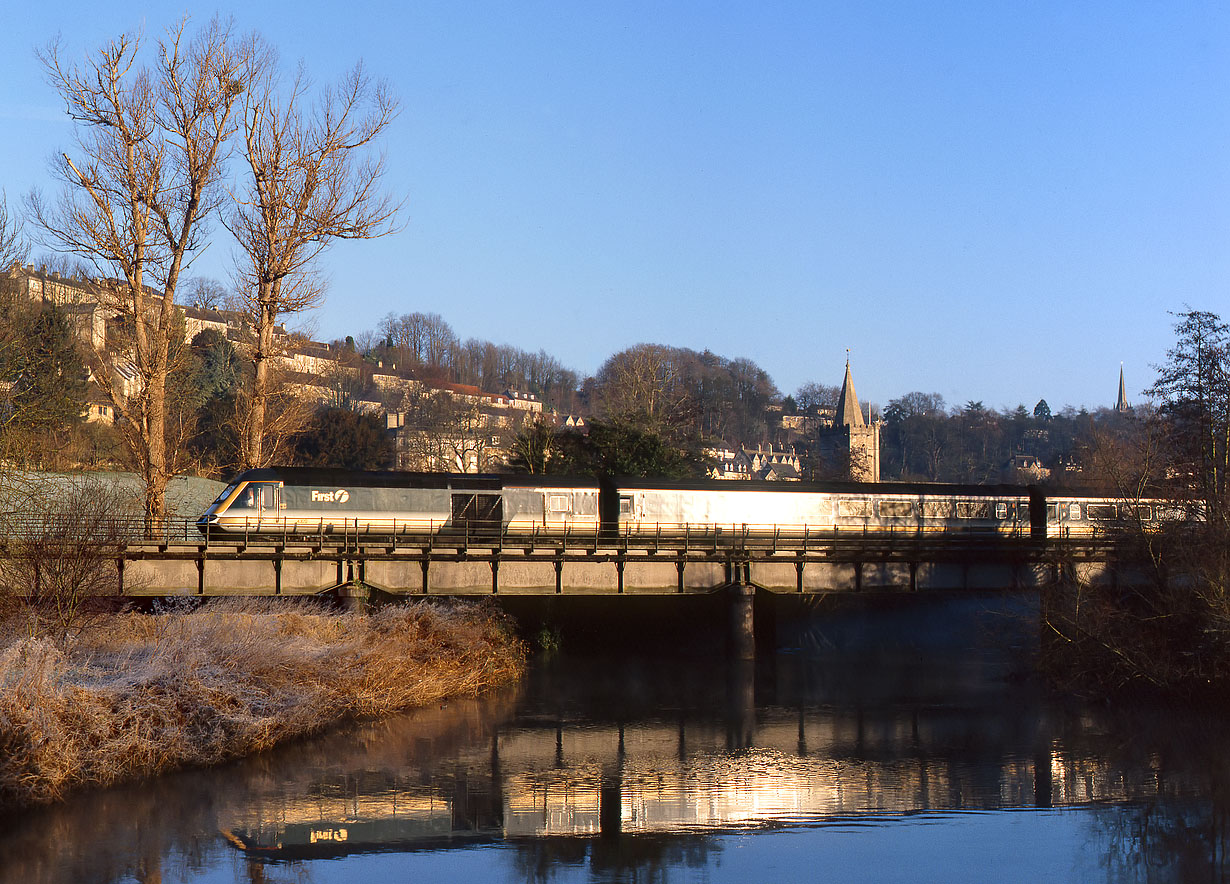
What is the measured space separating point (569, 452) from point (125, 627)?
2963 centimetres

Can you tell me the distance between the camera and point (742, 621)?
127ft

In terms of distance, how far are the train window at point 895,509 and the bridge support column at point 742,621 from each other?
434 inches

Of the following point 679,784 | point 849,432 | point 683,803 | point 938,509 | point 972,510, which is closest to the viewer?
point 683,803

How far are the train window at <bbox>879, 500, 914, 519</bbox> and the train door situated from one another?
16.6 metres

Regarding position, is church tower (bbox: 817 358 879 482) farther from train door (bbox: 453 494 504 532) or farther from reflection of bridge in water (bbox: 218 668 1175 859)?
reflection of bridge in water (bbox: 218 668 1175 859)

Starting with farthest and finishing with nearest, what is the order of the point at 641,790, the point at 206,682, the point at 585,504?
the point at 585,504 → the point at 206,682 → the point at 641,790

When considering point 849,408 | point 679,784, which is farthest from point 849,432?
point 679,784

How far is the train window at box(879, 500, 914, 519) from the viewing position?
47469 mm

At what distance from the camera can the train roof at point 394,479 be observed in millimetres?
39031

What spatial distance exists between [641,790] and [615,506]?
23345mm

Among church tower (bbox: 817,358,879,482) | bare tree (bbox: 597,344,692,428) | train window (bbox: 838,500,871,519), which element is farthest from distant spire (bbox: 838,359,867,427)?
train window (bbox: 838,500,871,519)

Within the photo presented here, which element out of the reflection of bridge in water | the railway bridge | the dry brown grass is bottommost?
the reflection of bridge in water

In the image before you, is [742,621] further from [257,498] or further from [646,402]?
[646,402]

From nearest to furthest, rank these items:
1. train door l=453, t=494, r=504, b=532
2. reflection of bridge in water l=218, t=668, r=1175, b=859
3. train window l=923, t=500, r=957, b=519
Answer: reflection of bridge in water l=218, t=668, r=1175, b=859, train door l=453, t=494, r=504, b=532, train window l=923, t=500, r=957, b=519
